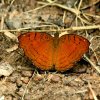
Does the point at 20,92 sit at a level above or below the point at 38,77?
below

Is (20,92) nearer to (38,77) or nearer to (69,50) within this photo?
(38,77)

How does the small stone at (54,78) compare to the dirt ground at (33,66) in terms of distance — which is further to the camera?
the small stone at (54,78)

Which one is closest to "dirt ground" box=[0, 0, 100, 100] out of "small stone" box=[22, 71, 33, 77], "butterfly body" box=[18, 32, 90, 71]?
"small stone" box=[22, 71, 33, 77]

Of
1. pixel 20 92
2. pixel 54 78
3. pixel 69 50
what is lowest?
pixel 20 92

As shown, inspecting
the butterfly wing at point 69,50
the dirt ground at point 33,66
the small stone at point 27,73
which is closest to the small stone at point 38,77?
the dirt ground at point 33,66

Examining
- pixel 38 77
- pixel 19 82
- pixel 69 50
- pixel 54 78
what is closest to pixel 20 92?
pixel 19 82

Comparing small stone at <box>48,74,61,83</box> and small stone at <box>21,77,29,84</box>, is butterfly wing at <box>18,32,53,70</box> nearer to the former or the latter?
small stone at <box>48,74,61,83</box>

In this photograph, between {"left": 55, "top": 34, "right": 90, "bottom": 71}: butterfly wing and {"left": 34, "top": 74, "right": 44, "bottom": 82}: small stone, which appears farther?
{"left": 34, "top": 74, "right": 44, "bottom": 82}: small stone

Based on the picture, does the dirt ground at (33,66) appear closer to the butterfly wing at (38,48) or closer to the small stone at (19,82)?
the small stone at (19,82)
